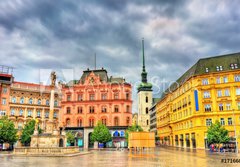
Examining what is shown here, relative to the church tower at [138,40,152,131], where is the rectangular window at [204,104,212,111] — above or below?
below

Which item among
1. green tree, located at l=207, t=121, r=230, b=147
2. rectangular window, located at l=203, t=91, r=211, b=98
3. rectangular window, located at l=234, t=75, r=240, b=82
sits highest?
rectangular window, located at l=234, t=75, r=240, b=82

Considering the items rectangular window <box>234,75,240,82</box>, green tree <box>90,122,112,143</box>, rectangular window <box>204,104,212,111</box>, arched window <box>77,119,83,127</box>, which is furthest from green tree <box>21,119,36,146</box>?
rectangular window <box>234,75,240,82</box>

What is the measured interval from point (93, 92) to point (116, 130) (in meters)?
14.3

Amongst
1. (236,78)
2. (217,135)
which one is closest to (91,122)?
(217,135)

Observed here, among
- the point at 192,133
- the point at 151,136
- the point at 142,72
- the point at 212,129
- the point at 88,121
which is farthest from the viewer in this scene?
the point at 142,72

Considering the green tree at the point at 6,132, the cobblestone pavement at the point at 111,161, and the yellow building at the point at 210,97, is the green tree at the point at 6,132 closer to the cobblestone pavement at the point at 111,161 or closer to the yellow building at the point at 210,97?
the cobblestone pavement at the point at 111,161

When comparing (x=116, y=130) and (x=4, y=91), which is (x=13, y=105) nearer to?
(x=4, y=91)

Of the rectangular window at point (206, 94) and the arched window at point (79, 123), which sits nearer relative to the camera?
the rectangular window at point (206, 94)

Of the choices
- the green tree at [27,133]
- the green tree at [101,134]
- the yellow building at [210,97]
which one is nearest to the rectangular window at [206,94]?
the yellow building at [210,97]

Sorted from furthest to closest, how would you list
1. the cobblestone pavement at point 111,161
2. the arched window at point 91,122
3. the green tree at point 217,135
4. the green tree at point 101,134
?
the arched window at point 91,122 → the green tree at point 101,134 → the green tree at point 217,135 → the cobblestone pavement at point 111,161

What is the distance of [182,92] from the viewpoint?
231 feet

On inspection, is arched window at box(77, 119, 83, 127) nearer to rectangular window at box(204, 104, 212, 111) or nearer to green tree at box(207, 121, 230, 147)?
rectangular window at box(204, 104, 212, 111)

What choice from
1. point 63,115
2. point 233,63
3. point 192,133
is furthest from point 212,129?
point 63,115

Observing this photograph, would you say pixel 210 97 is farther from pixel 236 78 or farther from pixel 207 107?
pixel 236 78
